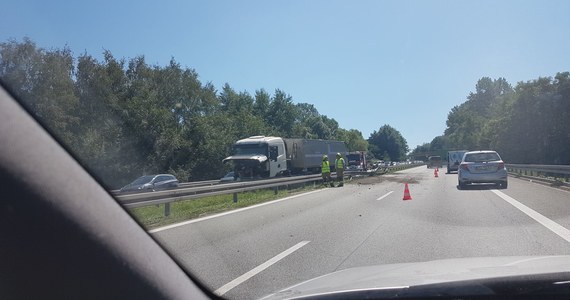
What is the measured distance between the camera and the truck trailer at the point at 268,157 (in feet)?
106

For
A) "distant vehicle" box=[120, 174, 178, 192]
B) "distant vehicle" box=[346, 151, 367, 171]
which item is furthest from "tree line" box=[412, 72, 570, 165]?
"distant vehicle" box=[120, 174, 178, 192]

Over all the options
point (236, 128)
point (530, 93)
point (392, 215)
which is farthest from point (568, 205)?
point (530, 93)

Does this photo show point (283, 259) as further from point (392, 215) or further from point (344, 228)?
point (392, 215)

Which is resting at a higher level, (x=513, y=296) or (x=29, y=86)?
(x=29, y=86)

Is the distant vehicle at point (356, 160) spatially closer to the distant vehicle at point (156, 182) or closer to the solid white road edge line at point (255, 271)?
the distant vehicle at point (156, 182)

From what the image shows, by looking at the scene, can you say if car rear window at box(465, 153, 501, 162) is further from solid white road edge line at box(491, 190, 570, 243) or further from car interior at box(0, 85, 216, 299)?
car interior at box(0, 85, 216, 299)

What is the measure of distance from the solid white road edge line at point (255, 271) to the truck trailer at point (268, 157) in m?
22.7

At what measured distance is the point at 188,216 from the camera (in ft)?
48.0

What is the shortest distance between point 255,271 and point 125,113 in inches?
782

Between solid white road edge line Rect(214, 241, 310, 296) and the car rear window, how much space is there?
614 inches

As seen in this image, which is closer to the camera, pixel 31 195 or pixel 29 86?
pixel 31 195

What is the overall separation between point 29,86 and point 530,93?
6072 centimetres

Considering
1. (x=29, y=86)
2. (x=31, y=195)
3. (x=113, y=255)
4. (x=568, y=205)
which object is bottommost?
(x=568, y=205)

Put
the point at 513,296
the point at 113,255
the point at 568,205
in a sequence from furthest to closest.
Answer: the point at 568,205 < the point at 513,296 < the point at 113,255
